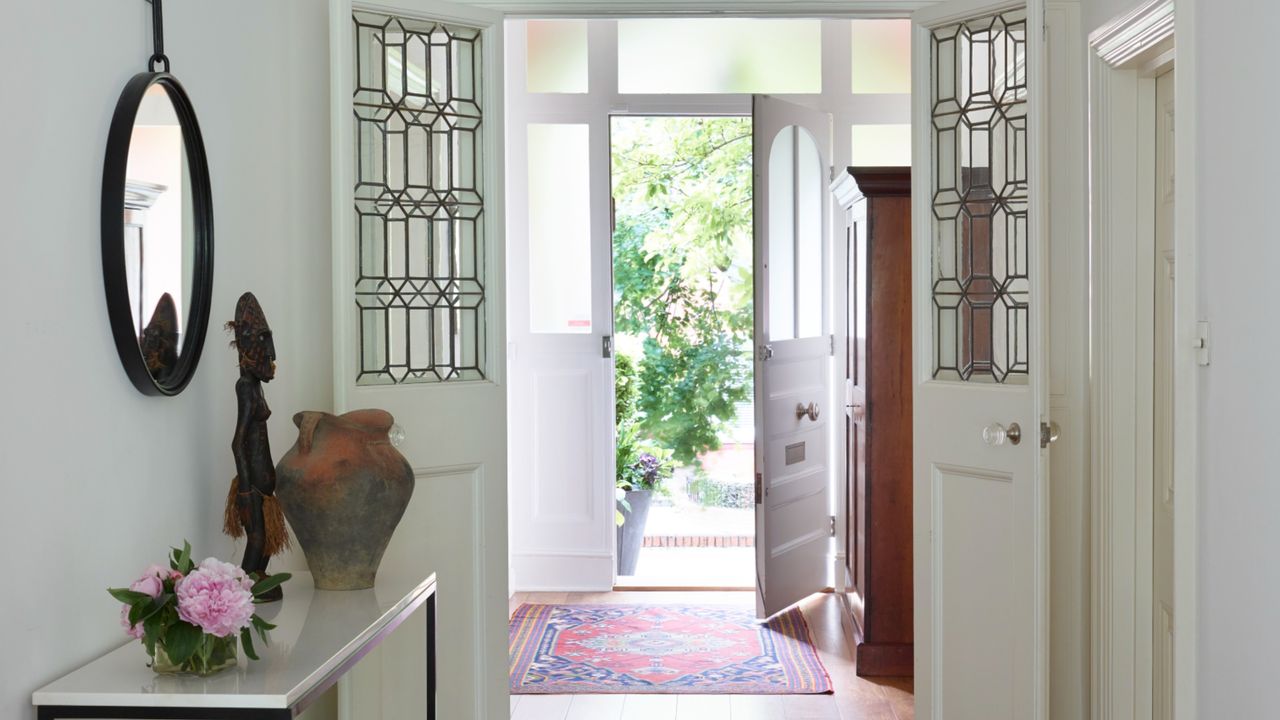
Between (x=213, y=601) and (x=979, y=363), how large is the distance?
2.21m

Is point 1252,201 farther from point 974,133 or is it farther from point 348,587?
point 348,587

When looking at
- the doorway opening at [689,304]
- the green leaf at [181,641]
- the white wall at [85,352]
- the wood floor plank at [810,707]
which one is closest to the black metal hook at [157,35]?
the white wall at [85,352]

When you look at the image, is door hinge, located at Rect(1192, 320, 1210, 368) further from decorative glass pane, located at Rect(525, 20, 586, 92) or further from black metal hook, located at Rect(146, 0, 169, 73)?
decorative glass pane, located at Rect(525, 20, 586, 92)

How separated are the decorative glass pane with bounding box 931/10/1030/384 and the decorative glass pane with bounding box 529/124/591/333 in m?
2.52

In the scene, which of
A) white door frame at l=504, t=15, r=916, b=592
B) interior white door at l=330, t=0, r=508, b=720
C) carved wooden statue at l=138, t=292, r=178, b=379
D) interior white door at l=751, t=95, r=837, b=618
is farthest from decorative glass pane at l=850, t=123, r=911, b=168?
carved wooden statue at l=138, t=292, r=178, b=379

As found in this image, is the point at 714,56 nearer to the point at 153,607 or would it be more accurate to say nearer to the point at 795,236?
the point at 795,236

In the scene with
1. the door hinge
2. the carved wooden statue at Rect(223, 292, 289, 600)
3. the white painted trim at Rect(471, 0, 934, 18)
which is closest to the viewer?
the carved wooden statue at Rect(223, 292, 289, 600)

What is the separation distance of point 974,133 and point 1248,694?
1.64m

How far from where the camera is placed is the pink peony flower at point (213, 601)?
168cm

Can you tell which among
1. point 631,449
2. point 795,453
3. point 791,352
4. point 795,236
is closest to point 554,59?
point 795,236

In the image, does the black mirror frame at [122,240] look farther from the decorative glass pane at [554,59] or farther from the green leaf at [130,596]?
the decorative glass pane at [554,59]

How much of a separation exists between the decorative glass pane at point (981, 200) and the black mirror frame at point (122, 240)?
78.5 inches

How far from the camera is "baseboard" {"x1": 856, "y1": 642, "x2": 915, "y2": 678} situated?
13.7 feet

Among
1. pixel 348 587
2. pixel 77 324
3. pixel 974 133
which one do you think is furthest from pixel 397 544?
pixel 974 133
